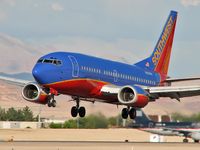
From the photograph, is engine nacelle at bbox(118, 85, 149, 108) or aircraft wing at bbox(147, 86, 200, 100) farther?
aircraft wing at bbox(147, 86, 200, 100)

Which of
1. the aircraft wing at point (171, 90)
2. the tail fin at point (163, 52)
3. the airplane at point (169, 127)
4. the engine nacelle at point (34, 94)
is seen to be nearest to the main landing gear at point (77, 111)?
the engine nacelle at point (34, 94)

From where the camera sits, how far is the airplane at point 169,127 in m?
118

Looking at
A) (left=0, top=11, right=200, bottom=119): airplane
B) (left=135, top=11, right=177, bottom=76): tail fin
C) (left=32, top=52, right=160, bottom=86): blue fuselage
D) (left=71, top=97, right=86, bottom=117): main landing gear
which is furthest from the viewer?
(left=135, top=11, right=177, bottom=76): tail fin

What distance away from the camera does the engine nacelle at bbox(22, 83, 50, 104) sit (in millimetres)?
73875

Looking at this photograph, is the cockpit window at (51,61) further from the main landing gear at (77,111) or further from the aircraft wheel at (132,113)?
the aircraft wheel at (132,113)

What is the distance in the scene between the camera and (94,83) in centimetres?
7269

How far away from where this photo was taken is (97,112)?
291 ft

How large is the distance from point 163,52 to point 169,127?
37.6 metres

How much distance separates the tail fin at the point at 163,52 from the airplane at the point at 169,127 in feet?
88.8

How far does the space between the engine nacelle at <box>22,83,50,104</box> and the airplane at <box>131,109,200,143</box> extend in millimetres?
45132

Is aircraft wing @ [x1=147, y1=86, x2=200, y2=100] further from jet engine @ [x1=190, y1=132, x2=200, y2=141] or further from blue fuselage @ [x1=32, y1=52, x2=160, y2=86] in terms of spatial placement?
jet engine @ [x1=190, y1=132, x2=200, y2=141]

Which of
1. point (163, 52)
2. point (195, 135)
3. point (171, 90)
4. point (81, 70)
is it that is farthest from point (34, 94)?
point (195, 135)

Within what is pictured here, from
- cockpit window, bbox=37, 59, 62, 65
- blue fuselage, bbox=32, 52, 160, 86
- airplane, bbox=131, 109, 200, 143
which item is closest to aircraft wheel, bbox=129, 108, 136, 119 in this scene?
blue fuselage, bbox=32, 52, 160, 86

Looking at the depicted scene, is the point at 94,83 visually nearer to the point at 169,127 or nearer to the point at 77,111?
the point at 77,111
